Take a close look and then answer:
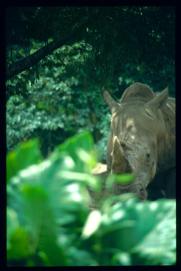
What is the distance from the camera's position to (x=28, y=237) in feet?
13.1

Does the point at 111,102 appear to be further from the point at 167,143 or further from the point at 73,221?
the point at 73,221

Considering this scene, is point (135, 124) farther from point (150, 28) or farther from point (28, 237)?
point (28, 237)

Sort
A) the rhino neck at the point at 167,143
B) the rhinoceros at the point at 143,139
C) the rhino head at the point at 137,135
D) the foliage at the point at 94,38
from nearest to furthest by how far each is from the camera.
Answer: the rhino head at the point at 137,135, the rhinoceros at the point at 143,139, the foliage at the point at 94,38, the rhino neck at the point at 167,143

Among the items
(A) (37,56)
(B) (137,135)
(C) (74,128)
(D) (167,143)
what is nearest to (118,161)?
(B) (137,135)

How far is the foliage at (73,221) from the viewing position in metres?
3.93

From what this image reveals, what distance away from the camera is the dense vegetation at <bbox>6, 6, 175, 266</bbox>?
396cm

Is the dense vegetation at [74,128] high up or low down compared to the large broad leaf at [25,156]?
down

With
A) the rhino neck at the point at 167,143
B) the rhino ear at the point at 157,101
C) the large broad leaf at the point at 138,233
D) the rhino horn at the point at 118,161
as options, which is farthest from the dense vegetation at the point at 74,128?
the rhino neck at the point at 167,143

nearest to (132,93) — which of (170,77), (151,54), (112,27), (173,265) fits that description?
(151,54)

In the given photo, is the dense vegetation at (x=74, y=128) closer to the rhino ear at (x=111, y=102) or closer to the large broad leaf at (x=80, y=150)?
the large broad leaf at (x=80, y=150)

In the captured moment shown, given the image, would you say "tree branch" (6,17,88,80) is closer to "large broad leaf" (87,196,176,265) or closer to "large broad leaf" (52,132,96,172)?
"large broad leaf" (52,132,96,172)

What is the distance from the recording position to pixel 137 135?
860 cm

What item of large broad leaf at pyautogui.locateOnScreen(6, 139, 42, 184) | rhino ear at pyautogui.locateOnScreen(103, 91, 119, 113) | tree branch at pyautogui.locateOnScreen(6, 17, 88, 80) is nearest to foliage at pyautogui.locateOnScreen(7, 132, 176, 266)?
large broad leaf at pyautogui.locateOnScreen(6, 139, 42, 184)

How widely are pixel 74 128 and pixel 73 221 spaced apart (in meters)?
12.0
